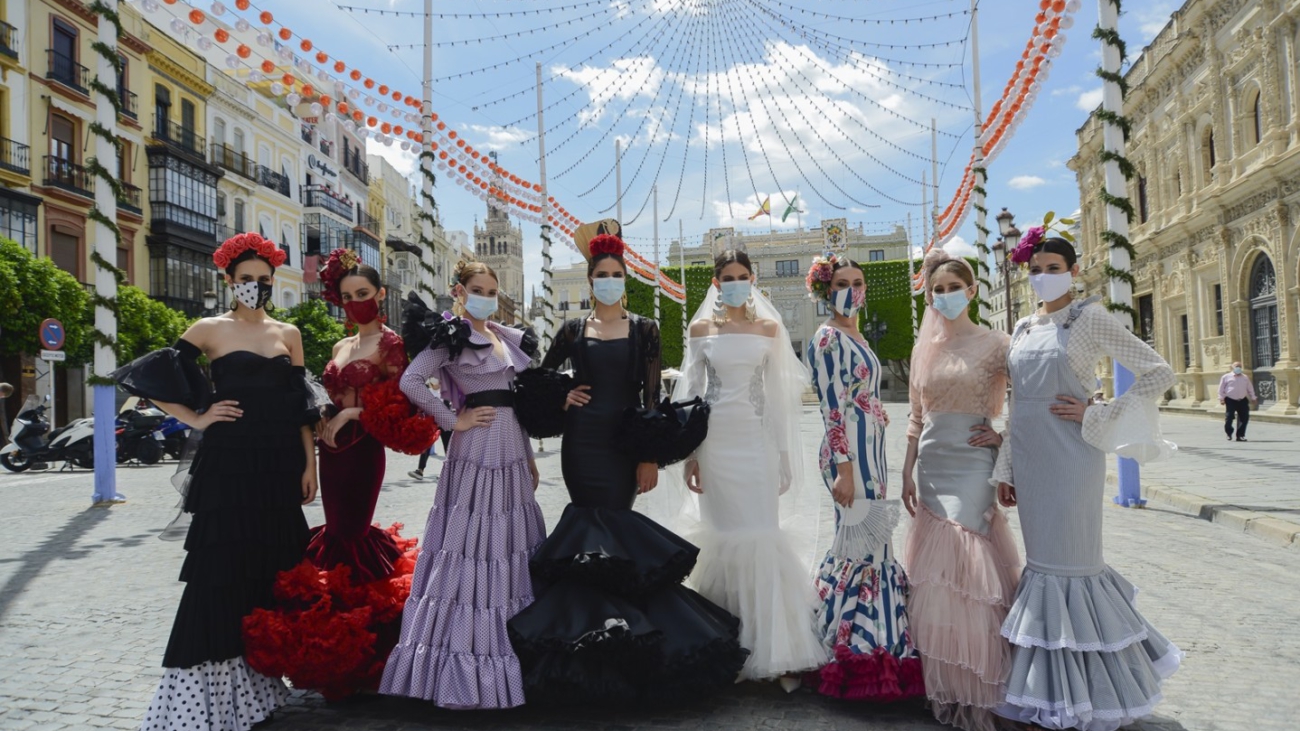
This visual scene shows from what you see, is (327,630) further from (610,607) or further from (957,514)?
(957,514)

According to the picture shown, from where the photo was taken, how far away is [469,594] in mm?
3588

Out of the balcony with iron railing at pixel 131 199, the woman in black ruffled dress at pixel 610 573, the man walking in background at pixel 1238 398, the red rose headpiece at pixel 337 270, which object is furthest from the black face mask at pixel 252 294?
the balcony with iron railing at pixel 131 199

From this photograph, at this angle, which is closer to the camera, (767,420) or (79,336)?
(767,420)

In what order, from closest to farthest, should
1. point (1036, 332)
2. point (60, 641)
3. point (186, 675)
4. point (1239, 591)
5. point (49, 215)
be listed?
point (186, 675), point (1036, 332), point (60, 641), point (1239, 591), point (49, 215)

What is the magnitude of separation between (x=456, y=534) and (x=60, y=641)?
2.94 m

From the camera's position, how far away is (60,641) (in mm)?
4832

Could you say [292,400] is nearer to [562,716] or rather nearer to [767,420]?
[562,716]

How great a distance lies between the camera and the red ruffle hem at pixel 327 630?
344 cm

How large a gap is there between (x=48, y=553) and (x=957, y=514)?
7871 millimetres

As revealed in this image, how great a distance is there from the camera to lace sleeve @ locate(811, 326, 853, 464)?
393cm

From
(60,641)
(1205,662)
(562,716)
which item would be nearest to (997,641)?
(1205,662)

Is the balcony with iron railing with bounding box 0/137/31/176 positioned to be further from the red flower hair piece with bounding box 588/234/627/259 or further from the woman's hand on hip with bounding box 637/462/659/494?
the woman's hand on hip with bounding box 637/462/659/494

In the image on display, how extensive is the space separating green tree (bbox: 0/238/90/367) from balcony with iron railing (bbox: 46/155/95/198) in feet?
18.7

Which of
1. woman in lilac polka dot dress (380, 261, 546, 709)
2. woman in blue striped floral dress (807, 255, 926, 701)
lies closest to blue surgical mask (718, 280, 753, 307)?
woman in blue striped floral dress (807, 255, 926, 701)
